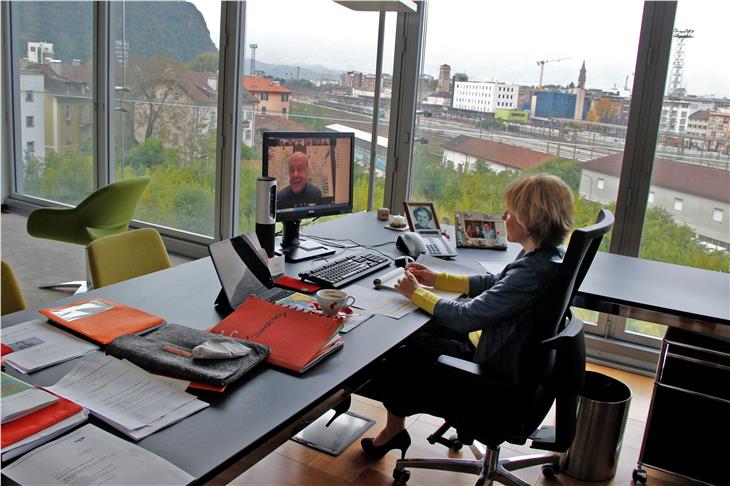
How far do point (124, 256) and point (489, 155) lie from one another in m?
2.40

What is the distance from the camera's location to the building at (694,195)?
3.56 m

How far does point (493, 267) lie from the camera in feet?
9.05

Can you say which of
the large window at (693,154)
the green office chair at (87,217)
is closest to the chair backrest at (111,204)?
the green office chair at (87,217)

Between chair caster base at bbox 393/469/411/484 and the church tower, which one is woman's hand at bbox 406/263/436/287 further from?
the church tower

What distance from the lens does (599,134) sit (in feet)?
12.4

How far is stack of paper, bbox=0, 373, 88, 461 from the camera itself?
1.28m

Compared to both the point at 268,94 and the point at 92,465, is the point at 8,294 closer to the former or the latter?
the point at 92,465

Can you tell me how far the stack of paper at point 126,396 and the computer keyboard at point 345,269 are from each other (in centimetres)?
89

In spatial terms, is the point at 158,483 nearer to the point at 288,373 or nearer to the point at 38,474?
the point at 38,474

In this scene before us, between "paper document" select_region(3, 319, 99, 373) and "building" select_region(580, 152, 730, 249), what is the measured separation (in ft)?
10.1

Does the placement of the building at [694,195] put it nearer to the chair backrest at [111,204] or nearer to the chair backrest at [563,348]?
the chair backrest at [563,348]

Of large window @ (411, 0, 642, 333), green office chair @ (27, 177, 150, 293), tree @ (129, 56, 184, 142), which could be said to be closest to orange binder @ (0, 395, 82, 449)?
large window @ (411, 0, 642, 333)

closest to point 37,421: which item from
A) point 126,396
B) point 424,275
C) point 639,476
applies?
point 126,396

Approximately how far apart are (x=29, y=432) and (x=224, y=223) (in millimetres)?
3965
